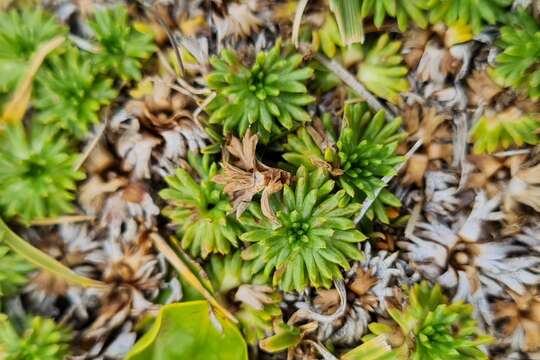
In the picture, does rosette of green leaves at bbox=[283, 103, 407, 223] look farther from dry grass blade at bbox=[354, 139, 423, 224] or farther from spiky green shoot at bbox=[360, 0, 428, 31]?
spiky green shoot at bbox=[360, 0, 428, 31]

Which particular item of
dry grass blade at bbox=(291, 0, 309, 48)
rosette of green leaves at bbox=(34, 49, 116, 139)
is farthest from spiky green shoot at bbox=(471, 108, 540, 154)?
rosette of green leaves at bbox=(34, 49, 116, 139)

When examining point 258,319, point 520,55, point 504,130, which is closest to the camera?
point 520,55

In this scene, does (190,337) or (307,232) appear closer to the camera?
(307,232)

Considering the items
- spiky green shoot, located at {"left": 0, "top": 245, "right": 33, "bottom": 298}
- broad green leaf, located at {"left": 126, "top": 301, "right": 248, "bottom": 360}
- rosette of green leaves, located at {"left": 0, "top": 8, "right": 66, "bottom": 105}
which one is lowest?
broad green leaf, located at {"left": 126, "top": 301, "right": 248, "bottom": 360}

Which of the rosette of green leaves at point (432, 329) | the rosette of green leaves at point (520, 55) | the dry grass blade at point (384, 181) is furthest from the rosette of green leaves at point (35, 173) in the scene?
the rosette of green leaves at point (520, 55)

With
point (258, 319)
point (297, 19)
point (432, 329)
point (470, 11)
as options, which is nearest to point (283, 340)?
point (258, 319)

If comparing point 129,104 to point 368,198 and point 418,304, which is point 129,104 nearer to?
point 368,198

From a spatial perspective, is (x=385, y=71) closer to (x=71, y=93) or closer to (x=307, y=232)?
(x=307, y=232)

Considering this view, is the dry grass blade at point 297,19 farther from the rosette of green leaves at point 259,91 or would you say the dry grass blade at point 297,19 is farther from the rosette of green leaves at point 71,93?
the rosette of green leaves at point 71,93
